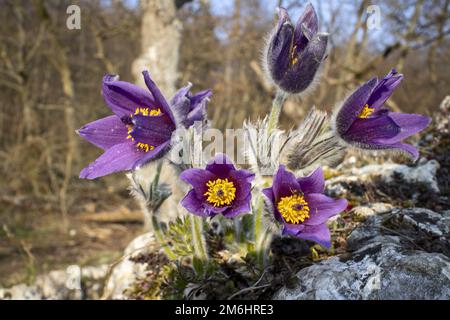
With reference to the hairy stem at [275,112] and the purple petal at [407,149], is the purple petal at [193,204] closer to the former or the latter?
the hairy stem at [275,112]

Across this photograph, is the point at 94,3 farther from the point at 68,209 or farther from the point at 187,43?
the point at 68,209

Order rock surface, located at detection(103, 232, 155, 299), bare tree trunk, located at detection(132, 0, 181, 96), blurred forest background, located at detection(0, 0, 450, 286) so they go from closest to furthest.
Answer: rock surface, located at detection(103, 232, 155, 299)
bare tree trunk, located at detection(132, 0, 181, 96)
blurred forest background, located at detection(0, 0, 450, 286)

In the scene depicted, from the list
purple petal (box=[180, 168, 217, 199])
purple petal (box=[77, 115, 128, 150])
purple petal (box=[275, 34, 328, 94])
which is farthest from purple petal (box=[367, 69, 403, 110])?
purple petal (box=[77, 115, 128, 150])

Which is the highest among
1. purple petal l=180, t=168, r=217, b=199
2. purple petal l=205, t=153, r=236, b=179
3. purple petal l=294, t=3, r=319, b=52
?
purple petal l=294, t=3, r=319, b=52

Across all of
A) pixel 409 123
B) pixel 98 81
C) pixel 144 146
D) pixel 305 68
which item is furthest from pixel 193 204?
pixel 98 81

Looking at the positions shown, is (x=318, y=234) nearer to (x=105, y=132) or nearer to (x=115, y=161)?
(x=115, y=161)

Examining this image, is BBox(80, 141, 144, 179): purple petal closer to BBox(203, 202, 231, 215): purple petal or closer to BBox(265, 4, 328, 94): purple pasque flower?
BBox(203, 202, 231, 215): purple petal

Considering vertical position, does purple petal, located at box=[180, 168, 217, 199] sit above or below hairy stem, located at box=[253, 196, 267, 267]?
above

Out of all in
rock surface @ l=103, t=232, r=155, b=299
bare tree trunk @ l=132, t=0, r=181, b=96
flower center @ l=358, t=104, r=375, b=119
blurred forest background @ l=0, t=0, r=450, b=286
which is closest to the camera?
flower center @ l=358, t=104, r=375, b=119
